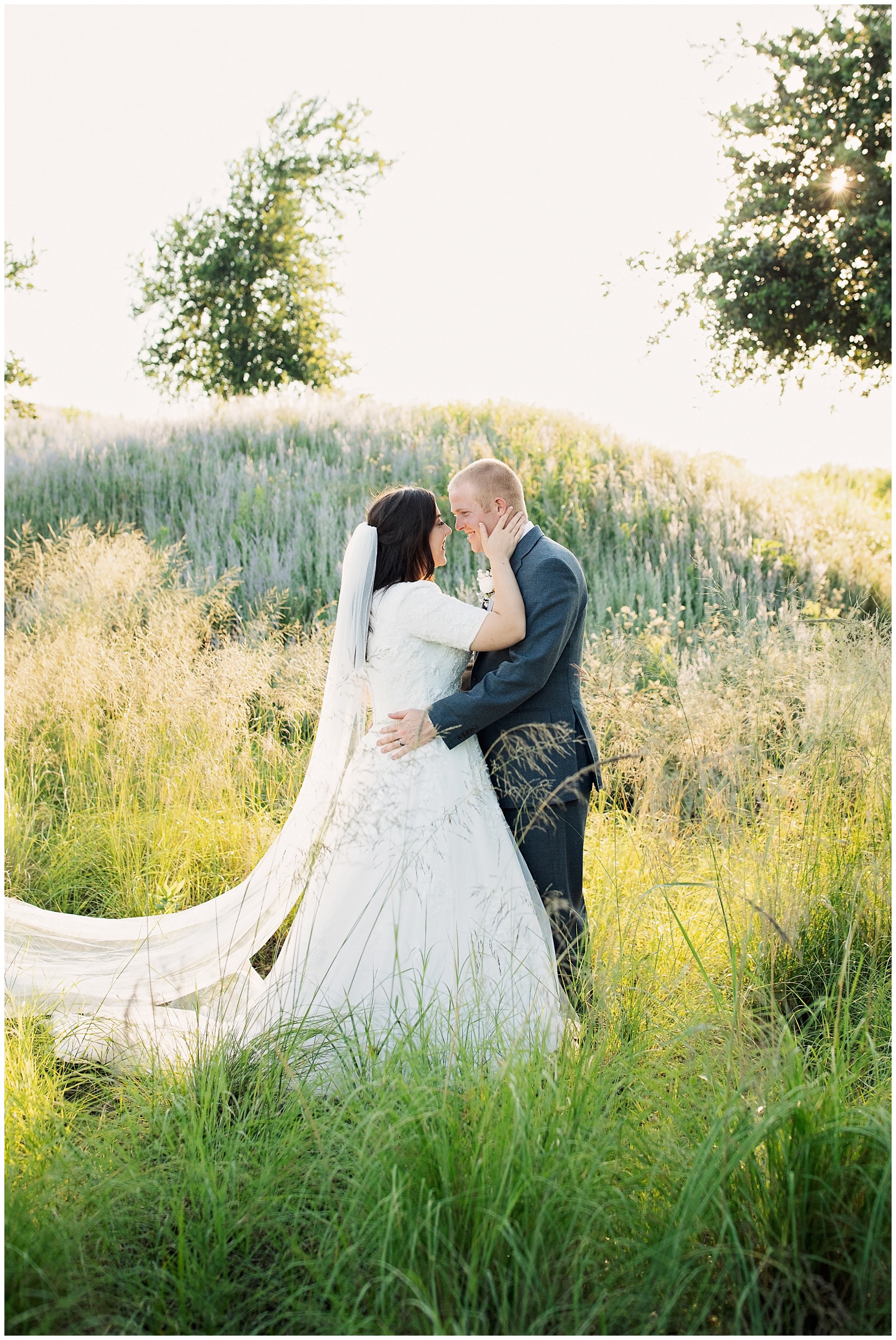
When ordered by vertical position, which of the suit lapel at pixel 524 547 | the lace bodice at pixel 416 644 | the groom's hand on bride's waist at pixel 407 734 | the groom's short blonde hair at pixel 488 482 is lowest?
the groom's hand on bride's waist at pixel 407 734

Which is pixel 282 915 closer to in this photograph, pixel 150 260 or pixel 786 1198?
pixel 786 1198

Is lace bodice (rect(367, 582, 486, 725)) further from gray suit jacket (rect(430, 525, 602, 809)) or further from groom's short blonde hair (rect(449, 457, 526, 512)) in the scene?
groom's short blonde hair (rect(449, 457, 526, 512))

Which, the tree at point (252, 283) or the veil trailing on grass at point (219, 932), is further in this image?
the tree at point (252, 283)

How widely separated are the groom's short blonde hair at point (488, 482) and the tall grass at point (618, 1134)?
2.94 feet

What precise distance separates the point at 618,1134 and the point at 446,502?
26.9ft

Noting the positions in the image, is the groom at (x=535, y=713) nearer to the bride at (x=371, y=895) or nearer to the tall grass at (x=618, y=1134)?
the bride at (x=371, y=895)

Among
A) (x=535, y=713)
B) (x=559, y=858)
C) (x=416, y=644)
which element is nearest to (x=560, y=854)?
(x=559, y=858)

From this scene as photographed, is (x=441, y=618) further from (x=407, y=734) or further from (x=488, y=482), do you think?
(x=488, y=482)

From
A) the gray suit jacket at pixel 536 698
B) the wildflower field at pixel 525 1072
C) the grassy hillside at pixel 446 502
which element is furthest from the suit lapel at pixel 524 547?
the grassy hillside at pixel 446 502

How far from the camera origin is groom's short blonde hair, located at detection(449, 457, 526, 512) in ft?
11.5

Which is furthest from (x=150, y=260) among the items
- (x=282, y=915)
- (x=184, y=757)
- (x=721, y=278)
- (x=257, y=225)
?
(x=282, y=915)

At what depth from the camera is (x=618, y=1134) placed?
2.07 meters

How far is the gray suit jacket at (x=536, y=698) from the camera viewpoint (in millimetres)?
3309

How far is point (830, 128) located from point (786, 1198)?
11300 millimetres
